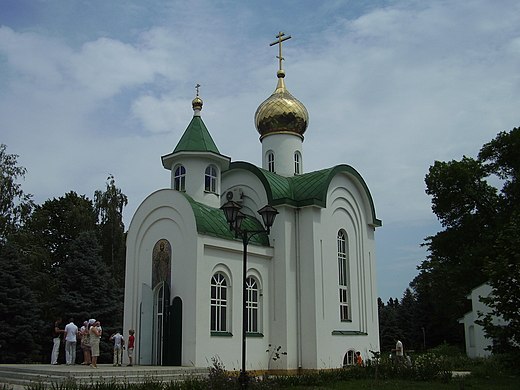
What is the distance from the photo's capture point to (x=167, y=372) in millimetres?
14625

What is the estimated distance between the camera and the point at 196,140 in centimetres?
1998

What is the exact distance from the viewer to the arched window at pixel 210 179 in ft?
65.0

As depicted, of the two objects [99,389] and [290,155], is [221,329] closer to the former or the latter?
[99,389]

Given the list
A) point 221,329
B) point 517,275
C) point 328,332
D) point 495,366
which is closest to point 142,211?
point 221,329

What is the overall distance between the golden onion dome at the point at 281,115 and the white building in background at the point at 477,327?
33.8ft

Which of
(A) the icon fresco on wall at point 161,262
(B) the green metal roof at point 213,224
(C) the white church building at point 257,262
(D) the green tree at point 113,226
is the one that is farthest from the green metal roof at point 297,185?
(D) the green tree at point 113,226

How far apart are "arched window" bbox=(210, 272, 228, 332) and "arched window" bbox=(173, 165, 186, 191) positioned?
3.74 meters

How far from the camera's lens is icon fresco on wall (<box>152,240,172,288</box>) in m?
17.5

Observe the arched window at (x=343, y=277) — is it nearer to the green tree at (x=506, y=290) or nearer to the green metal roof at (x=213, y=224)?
the green metal roof at (x=213, y=224)

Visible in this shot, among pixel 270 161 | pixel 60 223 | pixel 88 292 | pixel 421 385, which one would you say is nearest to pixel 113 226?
pixel 60 223

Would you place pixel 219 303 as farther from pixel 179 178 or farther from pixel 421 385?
pixel 421 385

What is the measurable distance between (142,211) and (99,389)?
8981mm

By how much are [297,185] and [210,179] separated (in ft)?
10.5

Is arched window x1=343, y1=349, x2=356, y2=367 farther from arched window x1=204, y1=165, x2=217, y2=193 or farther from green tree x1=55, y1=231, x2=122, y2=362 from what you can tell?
green tree x1=55, y1=231, x2=122, y2=362
